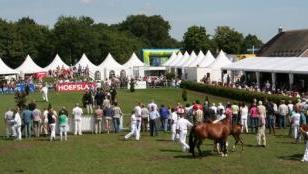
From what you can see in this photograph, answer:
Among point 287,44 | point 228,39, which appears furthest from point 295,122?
point 228,39

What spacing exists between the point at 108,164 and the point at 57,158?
232 centimetres

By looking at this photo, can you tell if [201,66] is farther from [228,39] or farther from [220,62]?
[228,39]

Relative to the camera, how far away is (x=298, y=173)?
1666cm

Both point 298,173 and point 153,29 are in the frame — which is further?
point 153,29

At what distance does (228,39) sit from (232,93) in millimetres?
85278

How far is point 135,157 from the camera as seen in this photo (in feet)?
65.6

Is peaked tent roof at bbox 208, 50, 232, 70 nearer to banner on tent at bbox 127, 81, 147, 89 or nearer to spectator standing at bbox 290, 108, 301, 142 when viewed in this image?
banner on tent at bbox 127, 81, 147, 89

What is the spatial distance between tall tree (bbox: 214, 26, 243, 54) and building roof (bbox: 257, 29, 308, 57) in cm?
4638

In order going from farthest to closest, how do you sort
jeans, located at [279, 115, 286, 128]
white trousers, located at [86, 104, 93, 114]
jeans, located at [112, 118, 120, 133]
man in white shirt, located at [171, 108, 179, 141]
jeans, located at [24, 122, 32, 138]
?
1. white trousers, located at [86, 104, 93, 114]
2. jeans, located at [279, 115, 286, 128]
3. jeans, located at [112, 118, 120, 133]
4. jeans, located at [24, 122, 32, 138]
5. man in white shirt, located at [171, 108, 179, 141]

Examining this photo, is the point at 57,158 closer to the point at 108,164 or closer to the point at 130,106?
the point at 108,164

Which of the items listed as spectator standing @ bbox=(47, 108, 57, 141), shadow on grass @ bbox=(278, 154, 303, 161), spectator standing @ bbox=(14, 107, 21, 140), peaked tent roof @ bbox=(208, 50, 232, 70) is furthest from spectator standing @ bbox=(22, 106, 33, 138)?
peaked tent roof @ bbox=(208, 50, 232, 70)

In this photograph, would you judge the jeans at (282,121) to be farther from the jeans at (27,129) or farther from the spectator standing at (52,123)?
the jeans at (27,129)

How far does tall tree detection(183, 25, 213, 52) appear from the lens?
12161cm

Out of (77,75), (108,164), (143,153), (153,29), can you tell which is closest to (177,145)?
(143,153)
